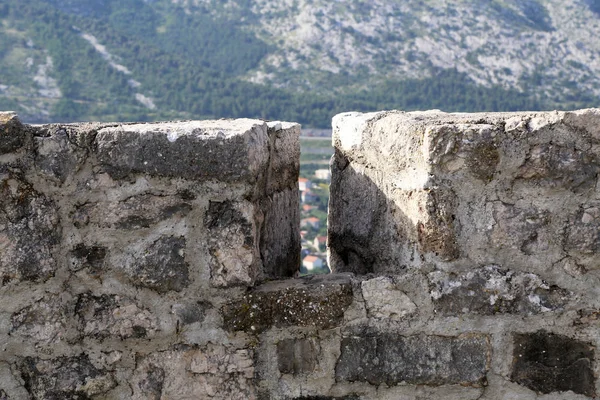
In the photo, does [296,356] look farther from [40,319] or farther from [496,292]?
[40,319]

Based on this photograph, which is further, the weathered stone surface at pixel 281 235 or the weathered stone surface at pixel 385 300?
the weathered stone surface at pixel 281 235

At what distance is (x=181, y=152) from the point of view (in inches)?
77.4

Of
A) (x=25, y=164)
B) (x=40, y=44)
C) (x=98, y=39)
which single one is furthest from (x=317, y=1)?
(x=25, y=164)

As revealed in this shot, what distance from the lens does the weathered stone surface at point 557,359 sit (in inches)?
80.8

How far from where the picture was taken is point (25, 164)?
6.60 ft

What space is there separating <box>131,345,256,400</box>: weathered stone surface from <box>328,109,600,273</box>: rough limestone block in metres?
0.62

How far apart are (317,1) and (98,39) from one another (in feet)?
111

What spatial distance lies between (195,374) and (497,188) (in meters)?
1.08

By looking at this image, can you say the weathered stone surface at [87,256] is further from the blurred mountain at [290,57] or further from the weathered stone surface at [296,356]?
the blurred mountain at [290,57]

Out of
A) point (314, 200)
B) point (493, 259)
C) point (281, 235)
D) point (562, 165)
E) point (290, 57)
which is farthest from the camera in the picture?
point (290, 57)

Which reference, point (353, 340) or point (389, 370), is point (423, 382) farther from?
point (353, 340)

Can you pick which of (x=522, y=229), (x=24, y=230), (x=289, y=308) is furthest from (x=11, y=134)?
(x=522, y=229)

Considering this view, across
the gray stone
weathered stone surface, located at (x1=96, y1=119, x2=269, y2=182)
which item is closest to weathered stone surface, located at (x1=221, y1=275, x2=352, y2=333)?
the gray stone

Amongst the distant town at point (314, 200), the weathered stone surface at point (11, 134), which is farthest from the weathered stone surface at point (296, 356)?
the distant town at point (314, 200)
